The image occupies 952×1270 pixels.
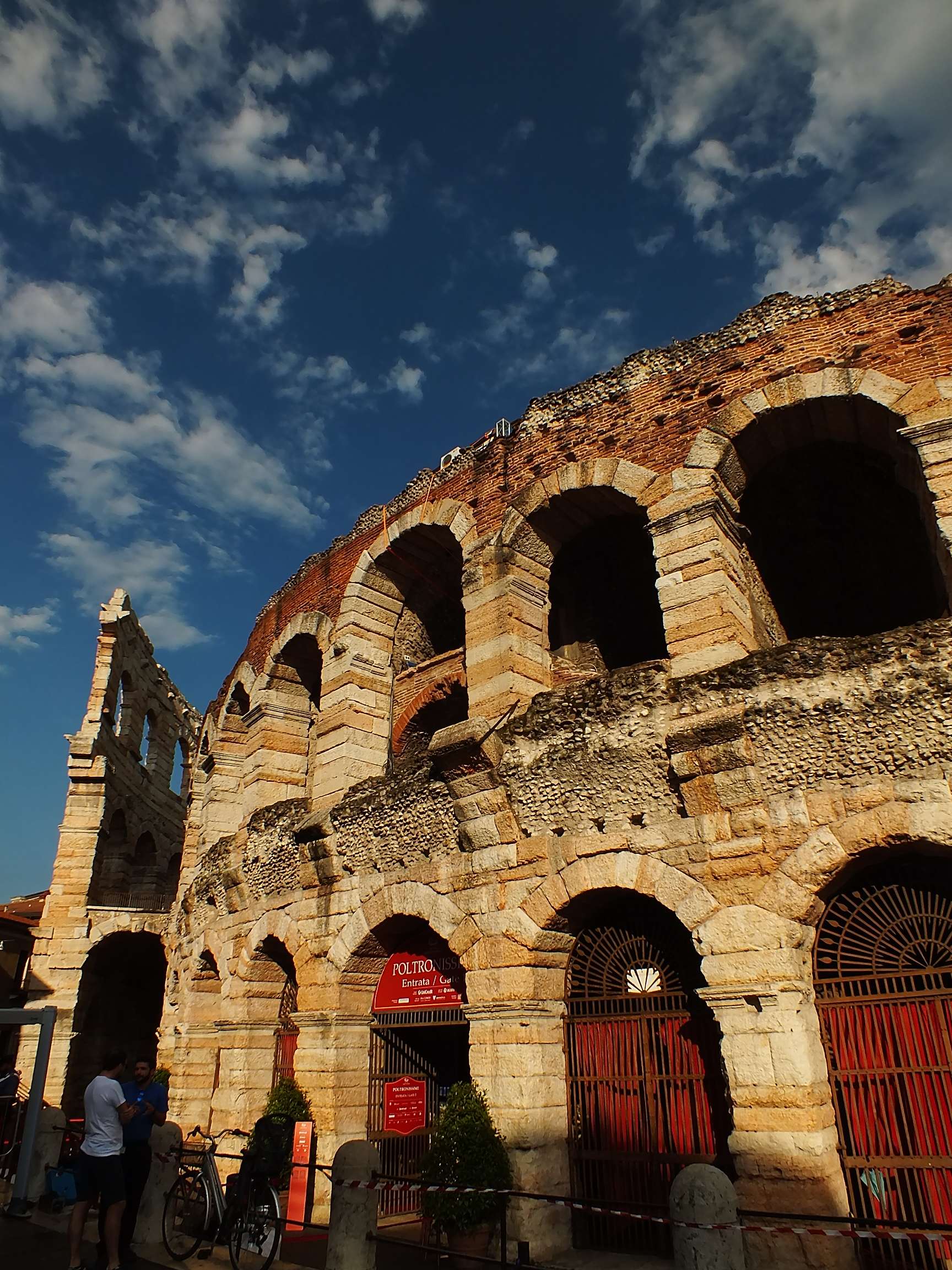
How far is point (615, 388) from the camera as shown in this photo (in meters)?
9.43

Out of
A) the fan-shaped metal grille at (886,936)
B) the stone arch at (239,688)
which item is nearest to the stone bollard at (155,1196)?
the fan-shaped metal grille at (886,936)

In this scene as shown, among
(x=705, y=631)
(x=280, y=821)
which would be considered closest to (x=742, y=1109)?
(x=705, y=631)

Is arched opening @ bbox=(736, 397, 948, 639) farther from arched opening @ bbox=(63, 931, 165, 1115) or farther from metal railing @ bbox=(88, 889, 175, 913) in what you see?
arched opening @ bbox=(63, 931, 165, 1115)

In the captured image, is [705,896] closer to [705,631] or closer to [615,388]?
[705,631]

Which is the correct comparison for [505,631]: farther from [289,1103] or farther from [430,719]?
[289,1103]

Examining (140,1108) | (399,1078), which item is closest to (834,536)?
(399,1078)

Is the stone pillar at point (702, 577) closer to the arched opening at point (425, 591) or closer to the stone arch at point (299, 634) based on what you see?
the arched opening at point (425, 591)

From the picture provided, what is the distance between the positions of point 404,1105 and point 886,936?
530cm

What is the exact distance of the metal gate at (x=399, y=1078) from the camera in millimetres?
8469

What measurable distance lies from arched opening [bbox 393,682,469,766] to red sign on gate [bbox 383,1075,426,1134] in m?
3.96

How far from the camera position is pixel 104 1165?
5309mm

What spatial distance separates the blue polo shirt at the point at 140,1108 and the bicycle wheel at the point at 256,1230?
846 millimetres

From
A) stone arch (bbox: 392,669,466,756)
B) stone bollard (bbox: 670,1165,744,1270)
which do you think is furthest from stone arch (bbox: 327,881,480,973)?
stone bollard (bbox: 670,1165,744,1270)

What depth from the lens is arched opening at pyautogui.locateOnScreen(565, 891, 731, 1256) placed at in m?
6.50
